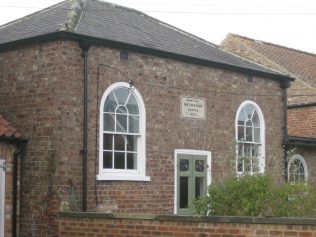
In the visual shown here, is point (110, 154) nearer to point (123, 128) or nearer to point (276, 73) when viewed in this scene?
point (123, 128)

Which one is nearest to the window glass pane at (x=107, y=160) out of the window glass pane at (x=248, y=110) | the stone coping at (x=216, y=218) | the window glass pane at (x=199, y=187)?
the stone coping at (x=216, y=218)

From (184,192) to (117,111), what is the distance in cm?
290

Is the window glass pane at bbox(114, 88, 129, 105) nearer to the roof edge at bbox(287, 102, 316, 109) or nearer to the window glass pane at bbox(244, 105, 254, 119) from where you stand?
the window glass pane at bbox(244, 105, 254, 119)

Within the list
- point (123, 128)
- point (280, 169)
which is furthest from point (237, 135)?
point (123, 128)

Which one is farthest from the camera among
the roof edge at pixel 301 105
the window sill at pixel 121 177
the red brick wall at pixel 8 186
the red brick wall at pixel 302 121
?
the roof edge at pixel 301 105

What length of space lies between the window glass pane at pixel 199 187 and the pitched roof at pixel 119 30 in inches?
119

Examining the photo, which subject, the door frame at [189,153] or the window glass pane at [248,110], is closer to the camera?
the door frame at [189,153]

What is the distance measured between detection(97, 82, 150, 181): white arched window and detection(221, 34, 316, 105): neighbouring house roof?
10.5m

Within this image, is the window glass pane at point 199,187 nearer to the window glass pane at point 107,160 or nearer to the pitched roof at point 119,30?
the window glass pane at point 107,160

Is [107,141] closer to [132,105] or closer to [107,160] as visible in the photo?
[107,160]

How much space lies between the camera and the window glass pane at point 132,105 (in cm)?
1516

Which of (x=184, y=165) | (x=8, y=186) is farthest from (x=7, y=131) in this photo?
(x=184, y=165)

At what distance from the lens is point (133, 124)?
1523 centimetres

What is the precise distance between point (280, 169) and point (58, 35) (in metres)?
7.52
